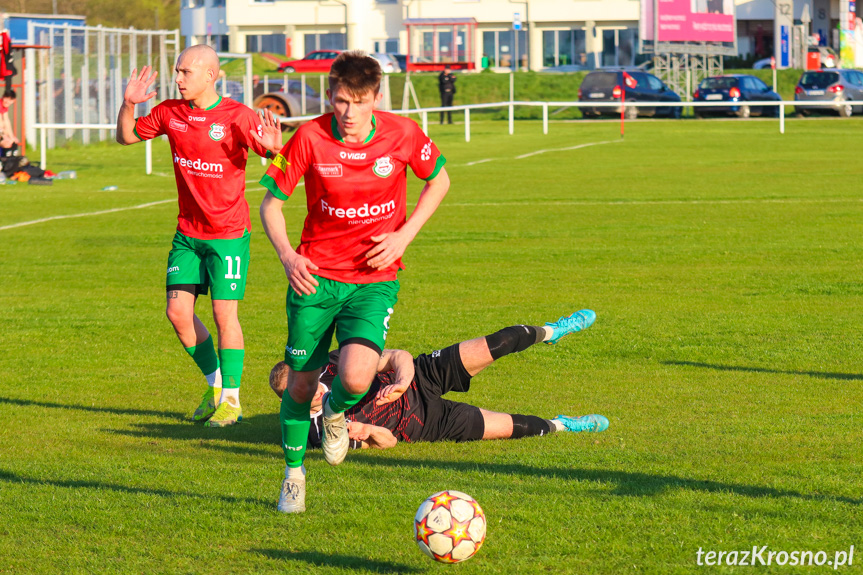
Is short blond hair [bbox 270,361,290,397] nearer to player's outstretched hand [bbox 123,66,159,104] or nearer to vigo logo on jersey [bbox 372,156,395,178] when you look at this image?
vigo logo on jersey [bbox 372,156,395,178]

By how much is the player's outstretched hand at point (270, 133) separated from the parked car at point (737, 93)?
40.4m

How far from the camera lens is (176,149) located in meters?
7.36

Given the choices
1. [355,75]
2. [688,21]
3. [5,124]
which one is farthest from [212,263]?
[688,21]

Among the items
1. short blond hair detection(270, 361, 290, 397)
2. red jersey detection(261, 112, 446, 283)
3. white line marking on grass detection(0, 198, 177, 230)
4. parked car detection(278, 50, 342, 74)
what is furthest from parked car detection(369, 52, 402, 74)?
red jersey detection(261, 112, 446, 283)

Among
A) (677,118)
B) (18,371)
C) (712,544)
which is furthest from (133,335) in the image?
(677,118)

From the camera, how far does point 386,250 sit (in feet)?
17.7

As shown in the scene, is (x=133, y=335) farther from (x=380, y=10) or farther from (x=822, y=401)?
(x=380, y=10)

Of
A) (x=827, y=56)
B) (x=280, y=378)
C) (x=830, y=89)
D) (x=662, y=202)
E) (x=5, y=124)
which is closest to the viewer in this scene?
(x=280, y=378)

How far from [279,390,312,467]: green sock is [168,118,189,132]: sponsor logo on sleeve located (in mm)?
2486

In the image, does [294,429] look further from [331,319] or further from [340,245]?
[340,245]

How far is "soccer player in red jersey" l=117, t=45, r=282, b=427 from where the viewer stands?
23.9 ft

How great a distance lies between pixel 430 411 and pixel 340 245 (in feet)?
5.07

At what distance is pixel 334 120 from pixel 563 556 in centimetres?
232

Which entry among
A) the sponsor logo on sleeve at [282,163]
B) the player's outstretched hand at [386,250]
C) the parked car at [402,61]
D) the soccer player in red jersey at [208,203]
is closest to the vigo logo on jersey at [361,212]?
the player's outstretched hand at [386,250]
